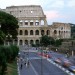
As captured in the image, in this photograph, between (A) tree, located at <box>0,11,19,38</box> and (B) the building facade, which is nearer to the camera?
(A) tree, located at <box>0,11,19,38</box>

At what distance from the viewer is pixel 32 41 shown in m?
152

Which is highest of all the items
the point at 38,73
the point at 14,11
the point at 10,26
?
the point at 14,11

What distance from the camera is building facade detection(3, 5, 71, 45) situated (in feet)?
502

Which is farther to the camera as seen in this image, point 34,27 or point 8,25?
point 34,27

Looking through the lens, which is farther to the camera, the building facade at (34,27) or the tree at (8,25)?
the building facade at (34,27)

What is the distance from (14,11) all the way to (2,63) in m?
128

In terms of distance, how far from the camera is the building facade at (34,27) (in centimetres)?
15288

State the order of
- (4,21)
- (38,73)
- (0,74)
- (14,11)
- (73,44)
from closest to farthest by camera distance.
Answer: (0,74) < (38,73) < (4,21) < (73,44) < (14,11)

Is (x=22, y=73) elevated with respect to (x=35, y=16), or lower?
lower

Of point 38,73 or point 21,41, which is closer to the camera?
point 38,73

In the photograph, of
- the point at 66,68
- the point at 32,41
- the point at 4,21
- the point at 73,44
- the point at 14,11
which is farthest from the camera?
the point at 14,11

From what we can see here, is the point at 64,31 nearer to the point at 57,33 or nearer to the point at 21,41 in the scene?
the point at 57,33

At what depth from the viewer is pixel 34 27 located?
510ft

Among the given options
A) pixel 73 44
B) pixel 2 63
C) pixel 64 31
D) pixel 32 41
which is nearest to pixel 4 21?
pixel 73 44
